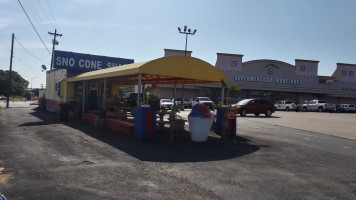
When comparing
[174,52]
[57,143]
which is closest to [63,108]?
[57,143]

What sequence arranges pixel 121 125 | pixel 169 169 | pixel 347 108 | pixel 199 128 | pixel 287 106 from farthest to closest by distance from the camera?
1. pixel 347 108
2. pixel 287 106
3. pixel 121 125
4. pixel 199 128
5. pixel 169 169

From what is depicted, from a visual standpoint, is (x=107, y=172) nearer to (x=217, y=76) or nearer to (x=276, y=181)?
(x=276, y=181)

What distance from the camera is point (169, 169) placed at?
666cm

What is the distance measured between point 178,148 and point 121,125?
3919 millimetres

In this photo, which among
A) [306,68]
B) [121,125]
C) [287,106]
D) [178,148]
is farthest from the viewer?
[306,68]

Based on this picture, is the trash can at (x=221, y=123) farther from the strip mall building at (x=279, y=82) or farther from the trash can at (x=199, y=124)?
the strip mall building at (x=279, y=82)

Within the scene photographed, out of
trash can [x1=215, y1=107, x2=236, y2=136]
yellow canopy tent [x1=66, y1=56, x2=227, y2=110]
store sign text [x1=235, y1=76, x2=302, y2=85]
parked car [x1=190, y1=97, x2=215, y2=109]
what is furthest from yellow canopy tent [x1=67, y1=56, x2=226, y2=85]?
store sign text [x1=235, y1=76, x2=302, y2=85]

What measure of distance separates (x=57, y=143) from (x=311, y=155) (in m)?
7.75

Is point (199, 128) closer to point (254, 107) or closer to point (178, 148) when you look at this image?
point (178, 148)

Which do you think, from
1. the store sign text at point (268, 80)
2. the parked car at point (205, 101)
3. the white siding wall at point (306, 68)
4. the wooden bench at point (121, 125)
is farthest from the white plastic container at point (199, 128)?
the white siding wall at point (306, 68)

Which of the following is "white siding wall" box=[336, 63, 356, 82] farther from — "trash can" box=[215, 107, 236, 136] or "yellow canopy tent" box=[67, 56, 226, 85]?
"yellow canopy tent" box=[67, 56, 226, 85]

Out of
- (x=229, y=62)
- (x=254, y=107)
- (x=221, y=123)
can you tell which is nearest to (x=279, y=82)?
(x=229, y=62)

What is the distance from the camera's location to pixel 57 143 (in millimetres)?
9664

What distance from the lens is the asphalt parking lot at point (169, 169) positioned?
519cm
